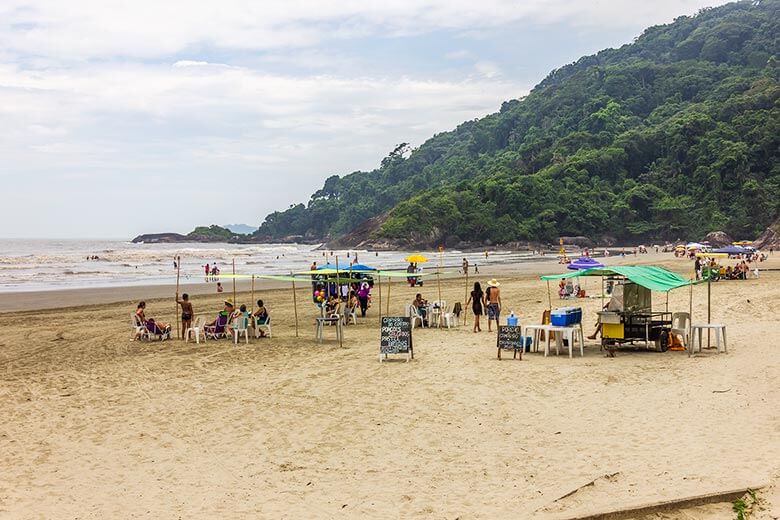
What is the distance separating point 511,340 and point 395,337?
219 centimetres

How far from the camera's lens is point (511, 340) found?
1273 cm

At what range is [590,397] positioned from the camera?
9641 mm

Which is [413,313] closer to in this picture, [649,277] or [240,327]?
[240,327]

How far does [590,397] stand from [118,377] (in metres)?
7.93

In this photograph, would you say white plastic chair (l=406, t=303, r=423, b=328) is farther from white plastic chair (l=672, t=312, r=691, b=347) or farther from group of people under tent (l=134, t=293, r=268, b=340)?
white plastic chair (l=672, t=312, r=691, b=347)

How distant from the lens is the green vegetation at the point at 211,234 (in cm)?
15850

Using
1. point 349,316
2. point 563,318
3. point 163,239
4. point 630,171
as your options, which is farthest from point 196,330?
point 163,239

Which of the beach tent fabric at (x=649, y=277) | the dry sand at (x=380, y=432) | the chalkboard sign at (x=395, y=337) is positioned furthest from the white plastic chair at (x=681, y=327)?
the chalkboard sign at (x=395, y=337)

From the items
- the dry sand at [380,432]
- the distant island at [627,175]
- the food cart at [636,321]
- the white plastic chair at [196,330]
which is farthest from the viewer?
the distant island at [627,175]

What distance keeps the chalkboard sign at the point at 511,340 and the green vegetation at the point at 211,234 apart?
149701 millimetres

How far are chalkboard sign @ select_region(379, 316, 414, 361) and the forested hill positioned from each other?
253ft

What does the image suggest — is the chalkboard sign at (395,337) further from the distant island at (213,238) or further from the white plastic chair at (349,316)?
the distant island at (213,238)

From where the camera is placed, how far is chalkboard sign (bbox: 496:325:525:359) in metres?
12.7

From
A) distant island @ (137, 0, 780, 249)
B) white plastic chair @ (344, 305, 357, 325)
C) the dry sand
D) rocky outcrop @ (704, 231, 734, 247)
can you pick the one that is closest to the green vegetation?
distant island @ (137, 0, 780, 249)
